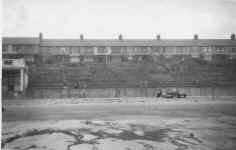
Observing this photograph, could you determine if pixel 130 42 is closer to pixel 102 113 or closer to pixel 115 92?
pixel 115 92

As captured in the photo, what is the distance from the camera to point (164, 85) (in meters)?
22.9

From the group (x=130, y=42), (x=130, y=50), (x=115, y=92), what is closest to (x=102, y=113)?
(x=115, y=92)

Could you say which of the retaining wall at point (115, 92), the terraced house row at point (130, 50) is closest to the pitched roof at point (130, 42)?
the terraced house row at point (130, 50)

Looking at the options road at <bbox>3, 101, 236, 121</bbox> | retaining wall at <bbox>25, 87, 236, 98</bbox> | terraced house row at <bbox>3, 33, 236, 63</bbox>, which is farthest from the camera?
terraced house row at <bbox>3, 33, 236, 63</bbox>

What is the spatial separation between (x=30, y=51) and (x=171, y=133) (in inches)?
1457

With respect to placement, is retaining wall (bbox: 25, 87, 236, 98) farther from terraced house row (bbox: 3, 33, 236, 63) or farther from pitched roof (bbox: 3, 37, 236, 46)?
pitched roof (bbox: 3, 37, 236, 46)

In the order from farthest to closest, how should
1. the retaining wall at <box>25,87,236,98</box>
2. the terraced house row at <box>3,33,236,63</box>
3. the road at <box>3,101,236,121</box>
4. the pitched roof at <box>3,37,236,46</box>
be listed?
the pitched roof at <box>3,37,236,46</box>
the terraced house row at <box>3,33,236,63</box>
the retaining wall at <box>25,87,236,98</box>
the road at <box>3,101,236,121</box>

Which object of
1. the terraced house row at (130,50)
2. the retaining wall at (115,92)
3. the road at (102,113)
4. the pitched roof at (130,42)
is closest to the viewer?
the road at (102,113)

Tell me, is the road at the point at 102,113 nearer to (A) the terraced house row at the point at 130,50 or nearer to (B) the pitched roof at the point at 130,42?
(A) the terraced house row at the point at 130,50

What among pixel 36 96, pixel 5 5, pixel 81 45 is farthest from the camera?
pixel 81 45

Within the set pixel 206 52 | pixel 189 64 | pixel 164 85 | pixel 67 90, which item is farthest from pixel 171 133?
pixel 206 52

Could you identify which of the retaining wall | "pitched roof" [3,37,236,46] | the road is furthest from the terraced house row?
the road

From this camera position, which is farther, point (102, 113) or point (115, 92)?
point (115, 92)

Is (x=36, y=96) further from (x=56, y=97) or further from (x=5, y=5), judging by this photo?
(x=5, y=5)
